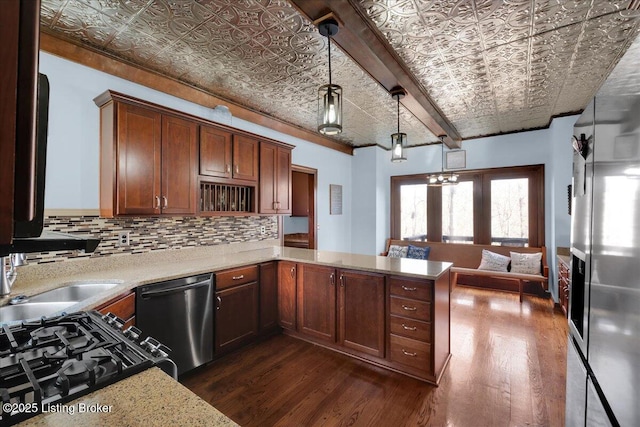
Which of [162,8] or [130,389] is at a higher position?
[162,8]

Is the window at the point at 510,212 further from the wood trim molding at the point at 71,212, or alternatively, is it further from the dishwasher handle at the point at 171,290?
the wood trim molding at the point at 71,212

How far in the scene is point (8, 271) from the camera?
1844 mm

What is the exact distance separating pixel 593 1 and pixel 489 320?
327 cm

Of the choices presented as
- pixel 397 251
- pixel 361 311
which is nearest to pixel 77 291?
pixel 361 311

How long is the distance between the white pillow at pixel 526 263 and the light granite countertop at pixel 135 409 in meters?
5.20

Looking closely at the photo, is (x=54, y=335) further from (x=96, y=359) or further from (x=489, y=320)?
(x=489, y=320)

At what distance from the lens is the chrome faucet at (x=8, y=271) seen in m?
1.77

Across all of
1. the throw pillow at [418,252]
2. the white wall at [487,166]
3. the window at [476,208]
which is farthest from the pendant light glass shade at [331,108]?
the window at [476,208]

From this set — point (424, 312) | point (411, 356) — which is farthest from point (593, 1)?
point (411, 356)

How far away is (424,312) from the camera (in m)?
2.39

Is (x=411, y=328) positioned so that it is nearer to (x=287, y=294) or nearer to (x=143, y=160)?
(x=287, y=294)

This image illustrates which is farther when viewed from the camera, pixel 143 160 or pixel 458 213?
pixel 458 213

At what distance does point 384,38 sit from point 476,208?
4083mm

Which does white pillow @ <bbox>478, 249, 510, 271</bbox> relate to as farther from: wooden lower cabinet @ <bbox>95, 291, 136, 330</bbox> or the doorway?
wooden lower cabinet @ <bbox>95, 291, 136, 330</bbox>
